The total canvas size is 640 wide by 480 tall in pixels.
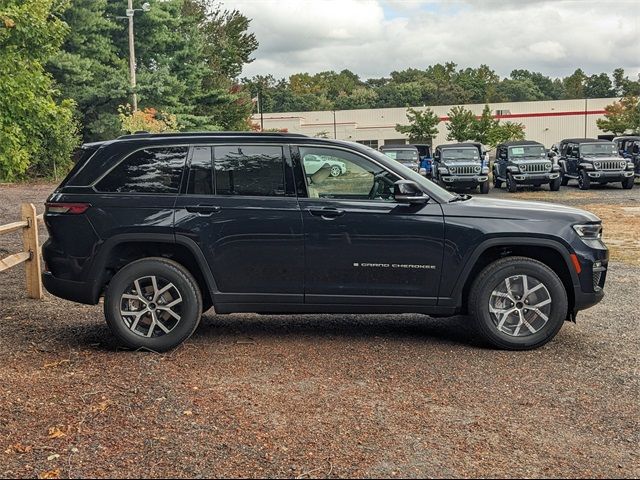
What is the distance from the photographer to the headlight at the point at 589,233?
19.9ft

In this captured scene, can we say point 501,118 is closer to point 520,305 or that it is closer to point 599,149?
point 599,149

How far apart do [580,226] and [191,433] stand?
12.3 feet

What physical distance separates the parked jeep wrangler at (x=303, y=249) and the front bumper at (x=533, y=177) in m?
21.1

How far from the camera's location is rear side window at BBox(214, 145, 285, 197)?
6.09 m

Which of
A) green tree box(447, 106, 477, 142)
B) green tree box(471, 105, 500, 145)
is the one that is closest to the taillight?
green tree box(471, 105, 500, 145)

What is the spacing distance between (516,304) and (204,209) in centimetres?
273

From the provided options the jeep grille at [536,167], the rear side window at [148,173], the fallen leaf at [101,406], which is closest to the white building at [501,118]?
the jeep grille at [536,167]

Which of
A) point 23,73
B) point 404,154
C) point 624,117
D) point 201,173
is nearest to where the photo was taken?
point 201,173

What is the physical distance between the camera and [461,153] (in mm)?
28047

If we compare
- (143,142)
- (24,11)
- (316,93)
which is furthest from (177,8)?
(316,93)

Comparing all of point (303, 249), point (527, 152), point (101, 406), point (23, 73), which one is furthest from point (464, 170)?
point (101, 406)

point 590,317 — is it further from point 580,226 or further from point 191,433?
point 191,433

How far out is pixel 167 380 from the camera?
516 centimetres

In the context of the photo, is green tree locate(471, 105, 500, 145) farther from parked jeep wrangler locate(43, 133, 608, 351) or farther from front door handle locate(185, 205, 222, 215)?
front door handle locate(185, 205, 222, 215)
